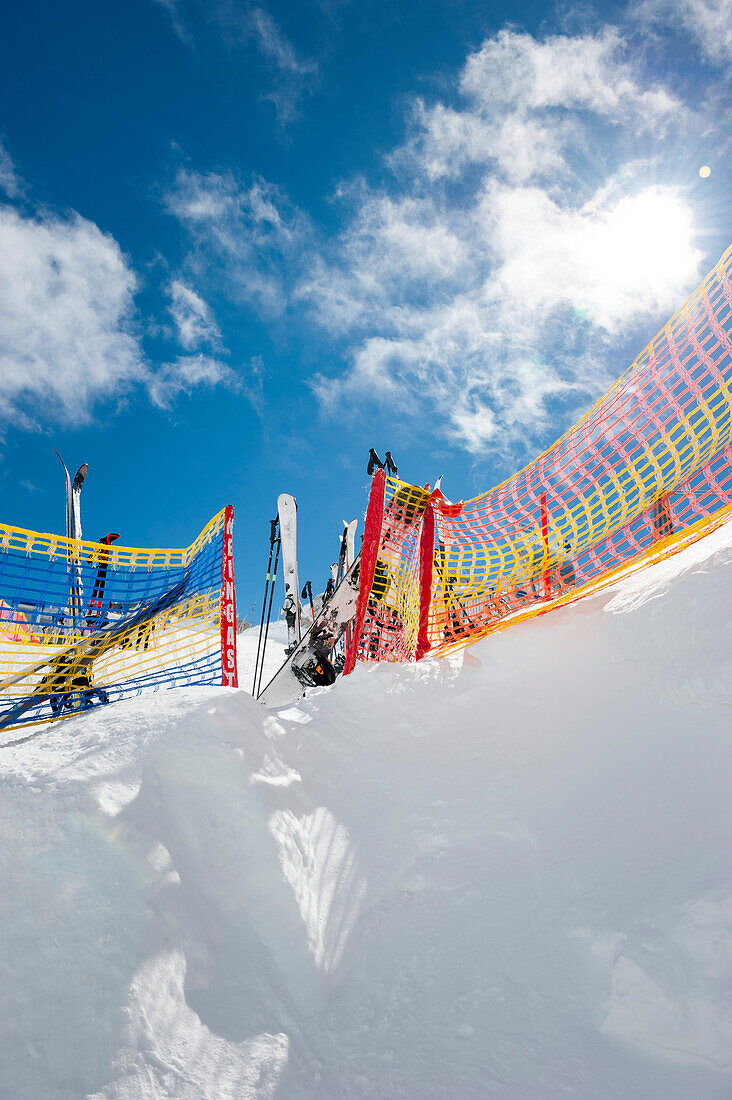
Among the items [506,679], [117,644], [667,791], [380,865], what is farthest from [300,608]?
[667,791]

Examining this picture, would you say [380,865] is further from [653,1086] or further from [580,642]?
[580,642]

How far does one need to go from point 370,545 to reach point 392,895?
11.1ft

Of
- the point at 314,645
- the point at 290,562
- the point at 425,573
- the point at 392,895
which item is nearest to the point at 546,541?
the point at 425,573

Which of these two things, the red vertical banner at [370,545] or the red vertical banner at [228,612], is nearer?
the red vertical banner at [228,612]

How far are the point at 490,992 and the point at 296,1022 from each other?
0.70 meters

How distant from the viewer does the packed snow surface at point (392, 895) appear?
Result: 1832 millimetres

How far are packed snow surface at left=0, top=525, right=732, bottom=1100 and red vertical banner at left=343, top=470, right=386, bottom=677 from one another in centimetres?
206

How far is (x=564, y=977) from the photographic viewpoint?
2.06 m

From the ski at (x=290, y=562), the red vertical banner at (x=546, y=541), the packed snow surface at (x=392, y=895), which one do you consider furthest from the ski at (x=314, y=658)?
the packed snow surface at (x=392, y=895)

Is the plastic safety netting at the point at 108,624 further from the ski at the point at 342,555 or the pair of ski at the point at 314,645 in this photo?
the ski at the point at 342,555

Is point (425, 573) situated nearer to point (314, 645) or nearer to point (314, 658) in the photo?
point (314, 645)

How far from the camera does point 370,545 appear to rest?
561cm

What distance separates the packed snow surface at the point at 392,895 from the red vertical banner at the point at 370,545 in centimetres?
206

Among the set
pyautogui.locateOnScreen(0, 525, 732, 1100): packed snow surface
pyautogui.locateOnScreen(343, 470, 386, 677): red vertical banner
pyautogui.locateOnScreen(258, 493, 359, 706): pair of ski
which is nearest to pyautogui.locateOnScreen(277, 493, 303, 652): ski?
pyautogui.locateOnScreen(258, 493, 359, 706): pair of ski
